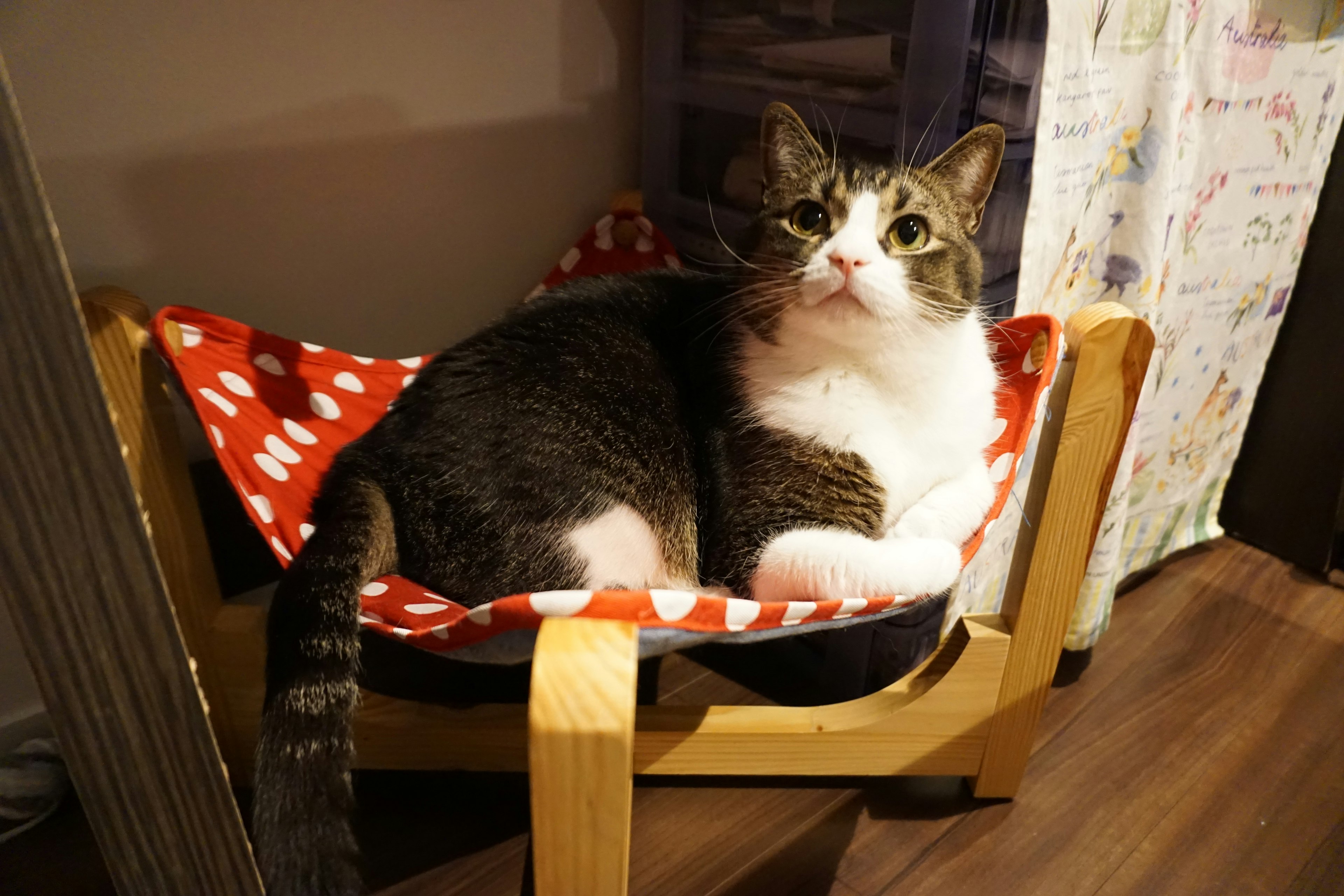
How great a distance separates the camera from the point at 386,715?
1.01 meters

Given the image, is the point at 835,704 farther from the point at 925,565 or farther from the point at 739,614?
the point at 739,614

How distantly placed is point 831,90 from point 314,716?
3.37ft

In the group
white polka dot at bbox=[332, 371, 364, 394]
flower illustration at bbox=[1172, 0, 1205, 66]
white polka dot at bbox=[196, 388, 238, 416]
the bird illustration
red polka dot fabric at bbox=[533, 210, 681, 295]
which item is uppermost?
flower illustration at bbox=[1172, 0, 1205, 66]

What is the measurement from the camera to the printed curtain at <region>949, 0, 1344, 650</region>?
0.95 m

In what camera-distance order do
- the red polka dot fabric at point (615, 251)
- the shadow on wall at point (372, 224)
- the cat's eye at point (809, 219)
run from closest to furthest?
the cat's eye at point (809, 219)
the shadow on wall at point (372, 224)
the red polka dot fabric at point (615, 251)

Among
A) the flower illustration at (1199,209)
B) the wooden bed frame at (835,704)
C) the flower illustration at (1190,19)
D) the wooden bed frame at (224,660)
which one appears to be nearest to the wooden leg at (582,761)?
the wooden bed frame at (224,660)

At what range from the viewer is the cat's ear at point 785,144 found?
86 cm

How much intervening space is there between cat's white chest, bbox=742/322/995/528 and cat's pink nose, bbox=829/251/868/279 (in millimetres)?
113

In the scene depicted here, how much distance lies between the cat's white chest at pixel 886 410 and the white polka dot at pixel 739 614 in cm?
A: 25

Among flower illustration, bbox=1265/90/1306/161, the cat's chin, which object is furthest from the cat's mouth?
flower illustration, bbox=1265/90/1306/161

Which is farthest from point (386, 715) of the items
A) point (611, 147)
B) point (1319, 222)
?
point (1319, 222)

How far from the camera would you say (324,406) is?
1.01 m

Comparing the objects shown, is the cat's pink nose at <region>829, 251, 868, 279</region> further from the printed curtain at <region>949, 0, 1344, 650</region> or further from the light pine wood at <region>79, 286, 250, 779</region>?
the light pine wood at <region>79, 286, 250, 779</region>

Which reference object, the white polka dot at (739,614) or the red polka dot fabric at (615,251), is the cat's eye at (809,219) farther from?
the red polka dot fabric at (615,251)
